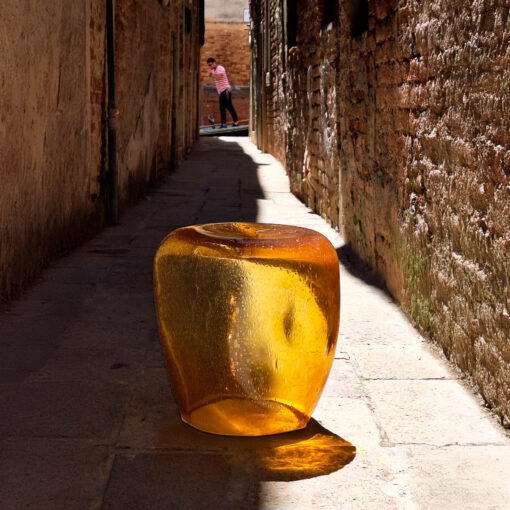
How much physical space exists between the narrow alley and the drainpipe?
8.10ft

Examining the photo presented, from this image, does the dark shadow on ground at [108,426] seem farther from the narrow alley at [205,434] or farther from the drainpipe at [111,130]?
the drainpipe at [111,130]

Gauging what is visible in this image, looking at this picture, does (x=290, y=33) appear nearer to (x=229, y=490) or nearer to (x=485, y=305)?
(x=485, y=305)

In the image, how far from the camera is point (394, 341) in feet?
10.9

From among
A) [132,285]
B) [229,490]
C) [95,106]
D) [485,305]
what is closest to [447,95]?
[485,305]

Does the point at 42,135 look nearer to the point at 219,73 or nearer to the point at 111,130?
the point at 111,130

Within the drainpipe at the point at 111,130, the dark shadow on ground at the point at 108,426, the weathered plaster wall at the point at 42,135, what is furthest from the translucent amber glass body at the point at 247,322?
the drainpipe at the point at 111,130

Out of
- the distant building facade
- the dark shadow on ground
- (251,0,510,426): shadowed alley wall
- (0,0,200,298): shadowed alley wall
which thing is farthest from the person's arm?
the dark shadow on ground

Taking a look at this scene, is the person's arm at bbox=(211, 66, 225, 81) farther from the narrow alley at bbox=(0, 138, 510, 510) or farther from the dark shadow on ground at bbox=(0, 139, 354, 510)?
the narrow alley at bbox=(0, 138, 510, 510)

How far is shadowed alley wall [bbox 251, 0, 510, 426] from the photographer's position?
8.16 feet

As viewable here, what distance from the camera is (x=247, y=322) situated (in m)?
2.14

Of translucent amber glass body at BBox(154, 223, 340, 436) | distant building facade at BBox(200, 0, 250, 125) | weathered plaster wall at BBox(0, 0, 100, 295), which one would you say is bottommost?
translucent amber glass body at BBox(154, 223, 340, 436)

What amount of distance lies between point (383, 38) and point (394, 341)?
70.1 inches

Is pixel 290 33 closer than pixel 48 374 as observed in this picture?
No

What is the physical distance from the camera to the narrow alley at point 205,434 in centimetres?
198
